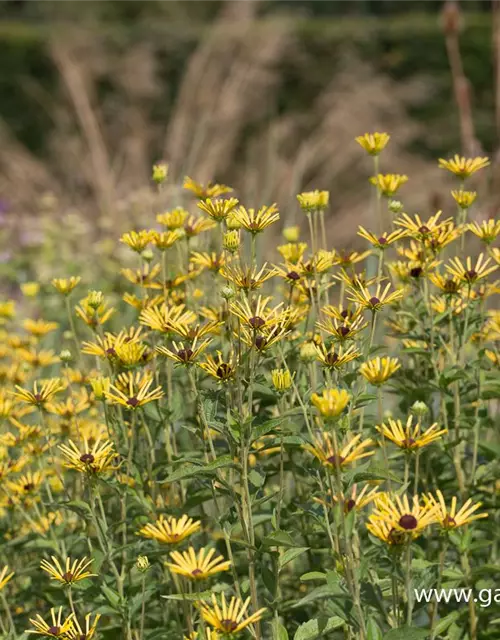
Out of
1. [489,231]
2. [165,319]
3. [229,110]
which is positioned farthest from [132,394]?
[229,110]

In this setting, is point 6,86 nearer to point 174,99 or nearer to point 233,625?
point 174,99

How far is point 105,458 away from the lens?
151cm

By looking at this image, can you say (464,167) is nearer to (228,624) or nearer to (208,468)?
(208,468)

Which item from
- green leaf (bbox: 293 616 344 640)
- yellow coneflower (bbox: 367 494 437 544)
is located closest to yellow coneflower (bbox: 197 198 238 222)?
yellow coneflower (bbox: 367 494 437 544)

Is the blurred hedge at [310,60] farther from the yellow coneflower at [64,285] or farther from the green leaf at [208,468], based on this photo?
the green leaf at [208,468]

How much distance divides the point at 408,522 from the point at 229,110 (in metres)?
5.44

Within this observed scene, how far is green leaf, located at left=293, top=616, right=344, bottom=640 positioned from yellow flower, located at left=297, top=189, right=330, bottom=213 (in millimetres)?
693

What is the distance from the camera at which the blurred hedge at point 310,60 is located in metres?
8.96

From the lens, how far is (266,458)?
200 cm

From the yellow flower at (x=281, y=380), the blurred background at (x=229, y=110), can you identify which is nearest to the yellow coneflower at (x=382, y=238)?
the yellow flower at (x=281, y=380)

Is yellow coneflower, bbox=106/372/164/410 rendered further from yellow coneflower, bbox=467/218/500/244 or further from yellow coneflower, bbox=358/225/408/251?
yellow coneflower, bbox=467/218/500/244

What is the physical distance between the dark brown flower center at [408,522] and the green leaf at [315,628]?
9.6 inches

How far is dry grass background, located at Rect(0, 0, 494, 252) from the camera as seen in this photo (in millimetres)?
6312

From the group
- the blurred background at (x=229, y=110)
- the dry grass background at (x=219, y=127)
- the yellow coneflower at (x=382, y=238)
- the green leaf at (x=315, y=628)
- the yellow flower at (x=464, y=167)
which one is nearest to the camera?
the green leaf at (x=315, y=628)
